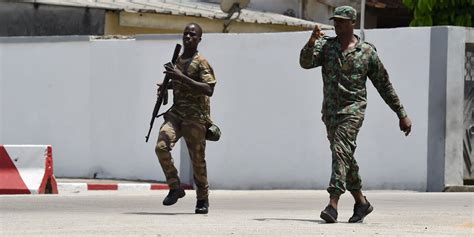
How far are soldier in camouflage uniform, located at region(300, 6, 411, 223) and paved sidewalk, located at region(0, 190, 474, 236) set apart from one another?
0.41 meters

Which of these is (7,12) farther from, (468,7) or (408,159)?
(408,159)

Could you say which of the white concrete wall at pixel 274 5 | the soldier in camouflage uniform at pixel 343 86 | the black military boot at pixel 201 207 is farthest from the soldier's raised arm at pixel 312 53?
the white concrete wall at pixel 274 5

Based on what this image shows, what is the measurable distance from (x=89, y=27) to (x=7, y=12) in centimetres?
157

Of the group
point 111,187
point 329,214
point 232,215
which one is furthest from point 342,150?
point 111,187

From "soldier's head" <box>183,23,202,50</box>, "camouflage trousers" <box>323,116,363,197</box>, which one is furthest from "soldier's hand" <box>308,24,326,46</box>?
"soldier's head" <box>183,23,202,50</box>

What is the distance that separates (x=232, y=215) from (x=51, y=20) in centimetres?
1428

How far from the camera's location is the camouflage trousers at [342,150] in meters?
10.9

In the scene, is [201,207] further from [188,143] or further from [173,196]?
[188,143]

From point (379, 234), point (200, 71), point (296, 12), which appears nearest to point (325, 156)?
point (200, 71)

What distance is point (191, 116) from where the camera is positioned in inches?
492

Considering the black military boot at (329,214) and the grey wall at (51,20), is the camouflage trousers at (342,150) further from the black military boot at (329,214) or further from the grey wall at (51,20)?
the grey wall at (51,20)

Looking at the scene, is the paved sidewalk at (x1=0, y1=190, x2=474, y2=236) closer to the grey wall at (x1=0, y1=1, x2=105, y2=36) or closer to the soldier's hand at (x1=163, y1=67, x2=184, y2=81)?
the soldier's hand at (x1=163, y1=67, x2=184, y2=81)

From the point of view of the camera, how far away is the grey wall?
2612 cm

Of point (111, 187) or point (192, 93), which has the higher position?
point (192, 93)
